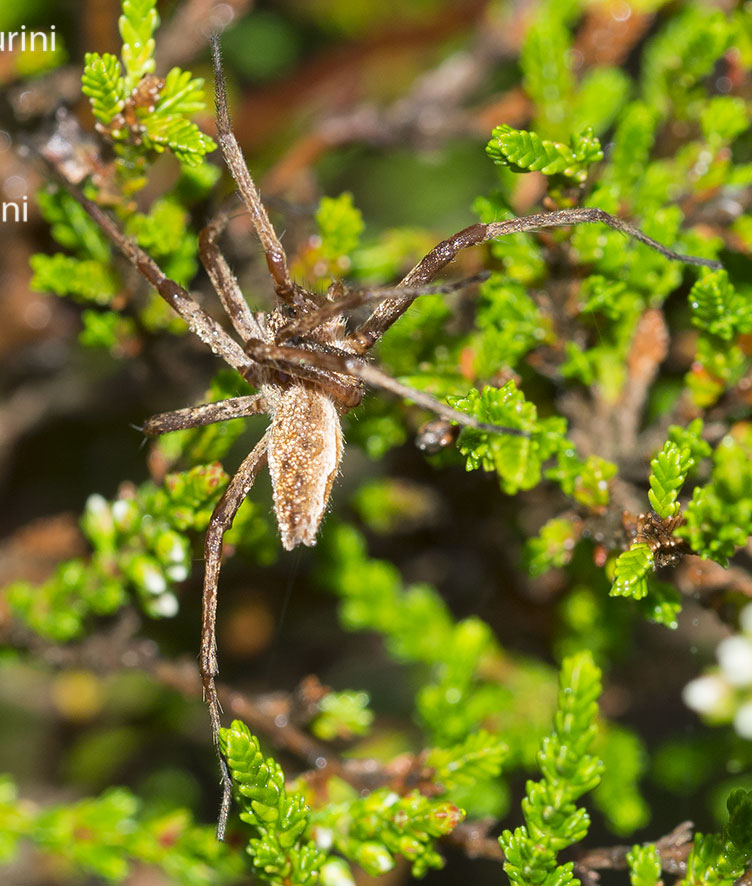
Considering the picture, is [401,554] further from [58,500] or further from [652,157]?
[652,157]

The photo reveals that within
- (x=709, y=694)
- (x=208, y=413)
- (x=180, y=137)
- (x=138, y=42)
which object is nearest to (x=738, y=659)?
(x=709, y=694)

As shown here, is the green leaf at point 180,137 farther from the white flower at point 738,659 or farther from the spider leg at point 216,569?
the white flower at point 738,659

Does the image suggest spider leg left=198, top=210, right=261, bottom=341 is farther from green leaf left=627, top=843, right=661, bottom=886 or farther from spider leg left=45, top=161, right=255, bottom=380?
green leaf left=627, top=843, right=661, bottom=886

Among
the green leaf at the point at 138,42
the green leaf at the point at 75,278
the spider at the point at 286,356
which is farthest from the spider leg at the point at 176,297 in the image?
the green leaf at the point at 138,42

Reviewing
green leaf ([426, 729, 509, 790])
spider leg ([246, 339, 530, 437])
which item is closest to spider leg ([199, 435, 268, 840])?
spider leg ([246, 339, 530, 437])

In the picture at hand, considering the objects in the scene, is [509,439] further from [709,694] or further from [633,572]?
[709,694]

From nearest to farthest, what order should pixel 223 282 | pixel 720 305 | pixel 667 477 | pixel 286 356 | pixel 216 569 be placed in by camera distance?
pixel 667 477 < pixel 720 305 < pixel 286 356 < pixel 216 569 < pixel 223 282

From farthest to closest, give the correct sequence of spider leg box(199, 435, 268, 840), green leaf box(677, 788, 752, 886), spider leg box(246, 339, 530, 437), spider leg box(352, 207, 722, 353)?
spider leg box(199, 435, 268, 840)
spider leg box(352, 207, 722, 353)
spider leg box(246, 339, 530, 437)
green leaf box(677, 788, 752, 886)
